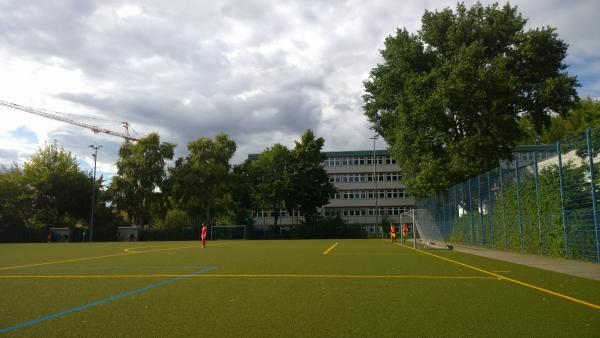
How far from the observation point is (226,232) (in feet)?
188

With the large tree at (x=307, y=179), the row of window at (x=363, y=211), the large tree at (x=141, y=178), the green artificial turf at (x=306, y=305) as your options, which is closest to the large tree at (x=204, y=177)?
the large tree at (x=141, y=178)

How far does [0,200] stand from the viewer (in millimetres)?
60031

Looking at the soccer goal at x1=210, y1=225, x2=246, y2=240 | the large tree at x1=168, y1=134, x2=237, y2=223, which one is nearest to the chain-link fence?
the soccer goal at x1=210, y1=225, x2=246, y2=240

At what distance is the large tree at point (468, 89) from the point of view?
30.2m

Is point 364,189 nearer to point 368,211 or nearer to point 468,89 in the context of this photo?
point 368,211

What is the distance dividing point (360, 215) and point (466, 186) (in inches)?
2182

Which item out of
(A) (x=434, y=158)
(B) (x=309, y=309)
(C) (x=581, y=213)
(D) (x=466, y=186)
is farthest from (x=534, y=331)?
(A) (x=434, y=158)

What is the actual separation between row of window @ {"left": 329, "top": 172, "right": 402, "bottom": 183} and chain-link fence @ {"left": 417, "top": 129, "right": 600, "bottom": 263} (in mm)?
55532

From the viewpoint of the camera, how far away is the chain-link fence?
13.2 meters

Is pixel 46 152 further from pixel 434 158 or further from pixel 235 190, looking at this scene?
pixel 434 158

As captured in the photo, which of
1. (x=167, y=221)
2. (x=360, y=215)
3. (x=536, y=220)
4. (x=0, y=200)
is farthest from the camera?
(x=360, y=215)

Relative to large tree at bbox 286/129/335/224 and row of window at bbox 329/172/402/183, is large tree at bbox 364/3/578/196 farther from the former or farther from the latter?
row of window at bbox 329/172/402/183

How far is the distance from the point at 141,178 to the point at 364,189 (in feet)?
128

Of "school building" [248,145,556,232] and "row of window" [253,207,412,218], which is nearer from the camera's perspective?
"row of window" [253,207,412,218]
